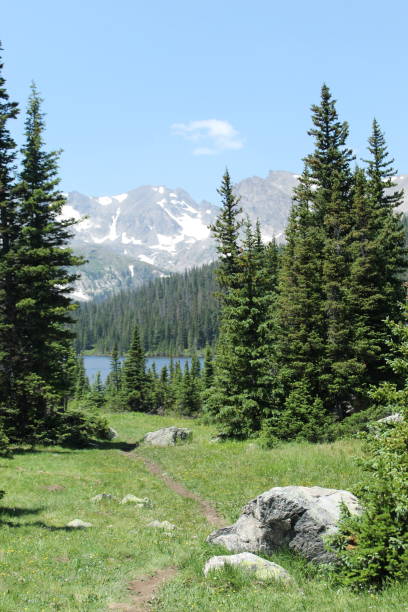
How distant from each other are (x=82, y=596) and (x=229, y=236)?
1402 inches

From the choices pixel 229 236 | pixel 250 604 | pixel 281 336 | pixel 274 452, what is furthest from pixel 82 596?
pixel 229 236

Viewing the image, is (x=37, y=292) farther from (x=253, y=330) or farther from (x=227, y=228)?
(x=227, y=228)

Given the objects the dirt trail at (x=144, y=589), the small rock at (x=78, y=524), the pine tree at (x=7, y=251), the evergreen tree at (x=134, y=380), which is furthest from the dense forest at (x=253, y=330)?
the evergreen tree at (x=134, y=380)

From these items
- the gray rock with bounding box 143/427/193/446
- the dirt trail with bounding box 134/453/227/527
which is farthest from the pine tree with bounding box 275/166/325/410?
the gray rock with bounding box 143/427/193/446

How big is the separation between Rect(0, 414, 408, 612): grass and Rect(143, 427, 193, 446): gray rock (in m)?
3.85

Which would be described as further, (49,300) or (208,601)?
(49,300)

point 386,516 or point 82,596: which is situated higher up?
point 386,516

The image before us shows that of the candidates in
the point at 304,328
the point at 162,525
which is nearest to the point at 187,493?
the point at 162,525

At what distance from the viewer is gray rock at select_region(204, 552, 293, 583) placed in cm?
955

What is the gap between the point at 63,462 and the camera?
24.0m

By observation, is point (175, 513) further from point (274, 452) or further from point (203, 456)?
point (203, 456)

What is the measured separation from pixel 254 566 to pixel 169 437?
24445 mm

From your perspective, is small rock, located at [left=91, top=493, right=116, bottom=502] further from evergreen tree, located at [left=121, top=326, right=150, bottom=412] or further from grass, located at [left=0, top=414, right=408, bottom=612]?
evergreen tree, located at [left=121, top=326, right=150, bottom=412]

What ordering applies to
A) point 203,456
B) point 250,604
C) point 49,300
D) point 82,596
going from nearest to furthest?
point 250,604
point 82,596
point 203,456
point 49,300
